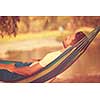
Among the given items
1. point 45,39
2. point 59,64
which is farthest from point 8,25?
point 59,64

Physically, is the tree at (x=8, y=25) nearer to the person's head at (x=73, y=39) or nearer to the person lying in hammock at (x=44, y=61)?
the person lying in hammock at (x=44, y=61)

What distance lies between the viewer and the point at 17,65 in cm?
151

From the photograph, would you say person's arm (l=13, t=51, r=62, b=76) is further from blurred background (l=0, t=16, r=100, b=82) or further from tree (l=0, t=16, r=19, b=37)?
tree (l=0, t=16, r=19, b=37)

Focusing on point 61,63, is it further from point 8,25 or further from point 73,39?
point 8,25

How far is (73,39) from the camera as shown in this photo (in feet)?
4.97

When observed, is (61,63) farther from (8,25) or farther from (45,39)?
(8,25)

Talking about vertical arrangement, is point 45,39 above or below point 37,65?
above

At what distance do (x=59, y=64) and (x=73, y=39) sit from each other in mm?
245

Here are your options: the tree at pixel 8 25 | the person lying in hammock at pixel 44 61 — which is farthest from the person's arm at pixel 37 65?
the tree at pixel 8 25

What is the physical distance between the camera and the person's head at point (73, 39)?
4.95 ft

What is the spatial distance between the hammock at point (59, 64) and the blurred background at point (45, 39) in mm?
44

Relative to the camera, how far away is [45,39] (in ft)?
4.92

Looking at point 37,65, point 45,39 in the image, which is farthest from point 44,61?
point 45,39
